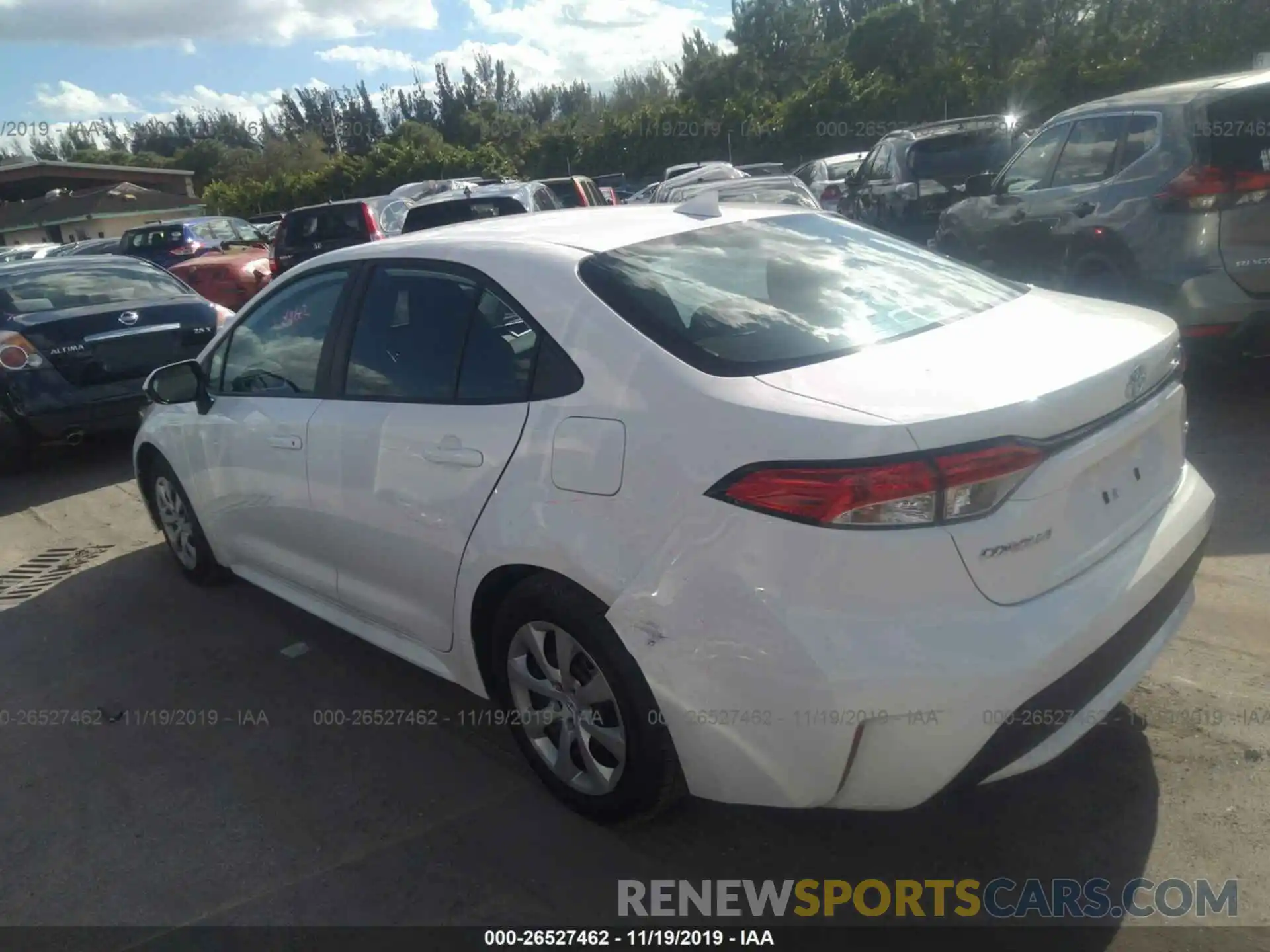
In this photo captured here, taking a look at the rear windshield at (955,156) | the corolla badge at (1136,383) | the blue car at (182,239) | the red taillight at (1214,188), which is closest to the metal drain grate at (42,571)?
the corolla badge at (1136,383)

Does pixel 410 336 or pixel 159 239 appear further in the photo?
pixel 159 239

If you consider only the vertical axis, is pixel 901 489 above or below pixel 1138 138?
below

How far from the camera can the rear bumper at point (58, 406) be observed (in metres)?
7.15

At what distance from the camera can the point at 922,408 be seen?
232cm

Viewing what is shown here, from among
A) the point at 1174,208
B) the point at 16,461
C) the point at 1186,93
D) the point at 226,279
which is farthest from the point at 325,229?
the point at 1174,208

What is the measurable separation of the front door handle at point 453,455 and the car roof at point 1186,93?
503cm

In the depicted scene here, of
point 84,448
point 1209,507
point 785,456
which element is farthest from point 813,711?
point 84,448

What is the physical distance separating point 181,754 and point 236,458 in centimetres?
123

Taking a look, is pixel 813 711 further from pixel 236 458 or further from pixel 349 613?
pixel 236 458

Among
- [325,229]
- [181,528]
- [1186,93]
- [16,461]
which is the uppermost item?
[1186,93]

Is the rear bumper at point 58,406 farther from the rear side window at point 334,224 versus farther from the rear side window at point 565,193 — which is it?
the rear side window at point 565,193

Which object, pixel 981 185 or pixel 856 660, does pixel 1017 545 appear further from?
pixel 981 185

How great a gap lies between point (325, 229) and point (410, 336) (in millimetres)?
11836

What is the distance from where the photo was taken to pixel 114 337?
297 inches
